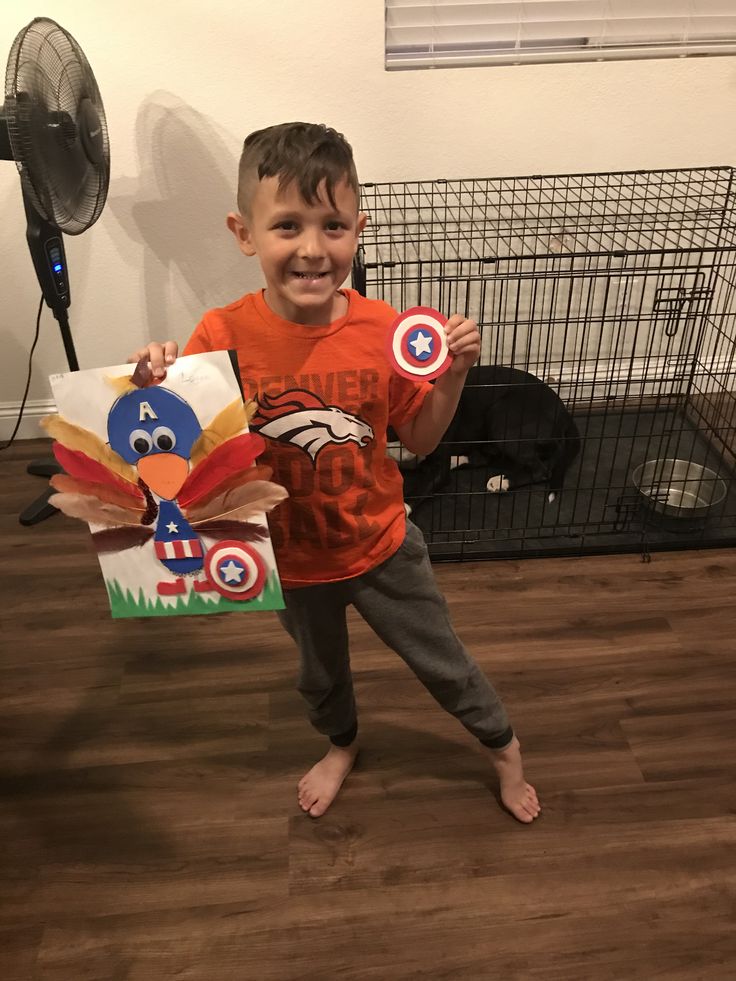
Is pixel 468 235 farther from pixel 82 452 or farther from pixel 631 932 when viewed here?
pixel 631 932

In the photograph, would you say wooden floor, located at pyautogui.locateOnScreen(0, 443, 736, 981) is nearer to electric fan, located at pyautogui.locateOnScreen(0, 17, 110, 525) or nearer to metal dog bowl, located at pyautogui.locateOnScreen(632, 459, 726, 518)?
metal dog bowl, located at pyautogui.locateOnScreen(632, 459, 726, 518)

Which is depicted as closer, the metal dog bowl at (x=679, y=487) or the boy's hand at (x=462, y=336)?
the boy's hand at (x=462, y=336)

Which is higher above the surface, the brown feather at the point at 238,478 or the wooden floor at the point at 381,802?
the brown feather at the point at 238,478

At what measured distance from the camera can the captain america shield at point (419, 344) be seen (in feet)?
2.69

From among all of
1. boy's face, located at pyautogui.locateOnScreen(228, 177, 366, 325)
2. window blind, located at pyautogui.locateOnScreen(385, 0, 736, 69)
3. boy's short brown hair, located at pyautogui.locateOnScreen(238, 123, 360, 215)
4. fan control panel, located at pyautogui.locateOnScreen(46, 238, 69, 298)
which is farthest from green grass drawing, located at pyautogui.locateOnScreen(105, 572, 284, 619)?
window blind, located at pyautogui.locateOnScreen(385, 0, 736, 69)

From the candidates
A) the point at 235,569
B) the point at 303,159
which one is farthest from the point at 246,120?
the point at 235,569

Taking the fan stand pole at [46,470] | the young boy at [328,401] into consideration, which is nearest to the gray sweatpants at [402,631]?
the young boy at [328,401]

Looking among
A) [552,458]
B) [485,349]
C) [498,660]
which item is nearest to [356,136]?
[485,349]

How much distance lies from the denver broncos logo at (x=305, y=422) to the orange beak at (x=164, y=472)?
11cm

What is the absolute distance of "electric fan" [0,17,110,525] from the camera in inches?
58.9

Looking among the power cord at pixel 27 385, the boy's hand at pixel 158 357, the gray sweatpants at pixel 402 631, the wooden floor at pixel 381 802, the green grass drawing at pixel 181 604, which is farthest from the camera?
the power cord at pixel 27 385

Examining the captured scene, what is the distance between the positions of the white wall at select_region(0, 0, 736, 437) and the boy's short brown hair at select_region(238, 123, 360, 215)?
1.33 metres

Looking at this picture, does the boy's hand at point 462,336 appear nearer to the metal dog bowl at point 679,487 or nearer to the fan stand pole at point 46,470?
the metal dog bowl at point 679,487

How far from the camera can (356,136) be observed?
2068mm
